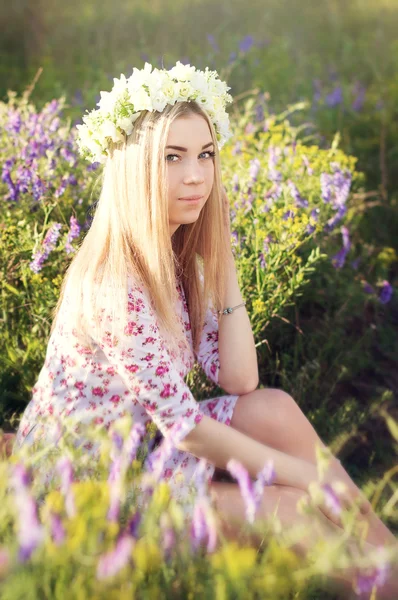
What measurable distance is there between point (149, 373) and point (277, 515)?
1.49 ft

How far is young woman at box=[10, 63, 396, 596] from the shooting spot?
5.98 ft

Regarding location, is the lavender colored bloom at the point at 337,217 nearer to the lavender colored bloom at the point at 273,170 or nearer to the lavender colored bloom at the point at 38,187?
the lavender colored bloom at the point at 273,170

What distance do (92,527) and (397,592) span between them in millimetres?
903

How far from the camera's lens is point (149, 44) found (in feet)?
22.3

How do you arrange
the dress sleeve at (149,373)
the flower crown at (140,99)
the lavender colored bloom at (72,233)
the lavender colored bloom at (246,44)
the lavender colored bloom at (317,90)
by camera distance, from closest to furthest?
the dress sleeve at (149,373)
the flower crown at (140,99)
the lavender colored bloom at (72,233)
the lavender colored bloom at (317,90)
the lavender colored bloom at (246,44)

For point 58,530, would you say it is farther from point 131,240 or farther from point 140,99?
point 140,99

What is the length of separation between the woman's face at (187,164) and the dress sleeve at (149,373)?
0.33 metres

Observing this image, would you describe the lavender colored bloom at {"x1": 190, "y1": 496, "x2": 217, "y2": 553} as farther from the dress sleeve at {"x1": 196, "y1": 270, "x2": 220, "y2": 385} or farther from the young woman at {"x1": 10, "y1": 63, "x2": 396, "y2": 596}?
the dress sleeve at {"x1": 196, "y1": 270, "x2": 220, "y2": 385}

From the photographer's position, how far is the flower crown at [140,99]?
192cm

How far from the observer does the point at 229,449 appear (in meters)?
1.85

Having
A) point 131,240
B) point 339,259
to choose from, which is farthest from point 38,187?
point 339,259

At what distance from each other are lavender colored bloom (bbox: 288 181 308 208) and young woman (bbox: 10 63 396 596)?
2.18 ft

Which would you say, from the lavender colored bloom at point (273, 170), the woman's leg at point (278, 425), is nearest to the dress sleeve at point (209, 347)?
the woman's leg at point (278, 425)

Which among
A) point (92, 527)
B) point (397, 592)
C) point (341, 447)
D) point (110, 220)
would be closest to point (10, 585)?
point (92, 527)
